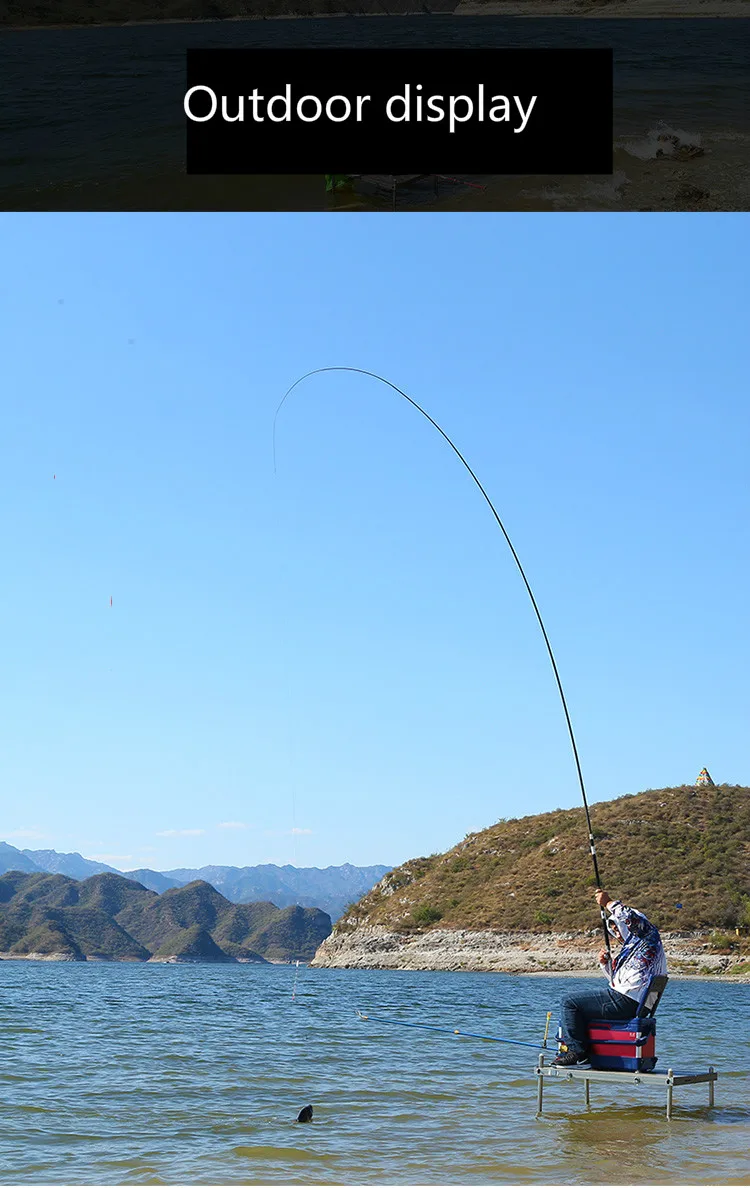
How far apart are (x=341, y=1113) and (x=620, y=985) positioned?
11.3 feet

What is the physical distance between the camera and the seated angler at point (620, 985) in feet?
19.9

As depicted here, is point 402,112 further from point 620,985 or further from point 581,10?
point 620,985

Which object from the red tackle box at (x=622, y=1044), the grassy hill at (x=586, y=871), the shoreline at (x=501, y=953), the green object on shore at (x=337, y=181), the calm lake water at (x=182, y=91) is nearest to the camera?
the green object on shore at (x=337, y=181)

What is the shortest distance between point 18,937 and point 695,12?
12475 centimetres

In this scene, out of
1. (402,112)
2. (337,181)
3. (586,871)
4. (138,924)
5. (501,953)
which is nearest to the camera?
(402,112)

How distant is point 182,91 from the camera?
4.21 meters

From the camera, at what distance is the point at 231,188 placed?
4137 mm

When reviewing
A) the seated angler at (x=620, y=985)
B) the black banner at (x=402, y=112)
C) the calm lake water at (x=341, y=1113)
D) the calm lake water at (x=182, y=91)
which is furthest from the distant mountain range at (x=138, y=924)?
the black banner at (x=402, y=112)

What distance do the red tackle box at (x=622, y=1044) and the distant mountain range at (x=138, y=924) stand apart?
365 ft

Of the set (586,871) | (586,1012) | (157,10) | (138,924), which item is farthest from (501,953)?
Result: (138,924)

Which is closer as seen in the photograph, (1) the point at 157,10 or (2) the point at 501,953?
(1) the point at 157,10

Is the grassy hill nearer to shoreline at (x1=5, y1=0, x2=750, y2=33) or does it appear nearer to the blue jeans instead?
the blue jeans

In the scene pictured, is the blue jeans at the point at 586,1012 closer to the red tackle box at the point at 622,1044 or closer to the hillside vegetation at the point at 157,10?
the red tackle box at the point at 622,1044

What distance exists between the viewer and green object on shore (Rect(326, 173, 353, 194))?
13.1ft
